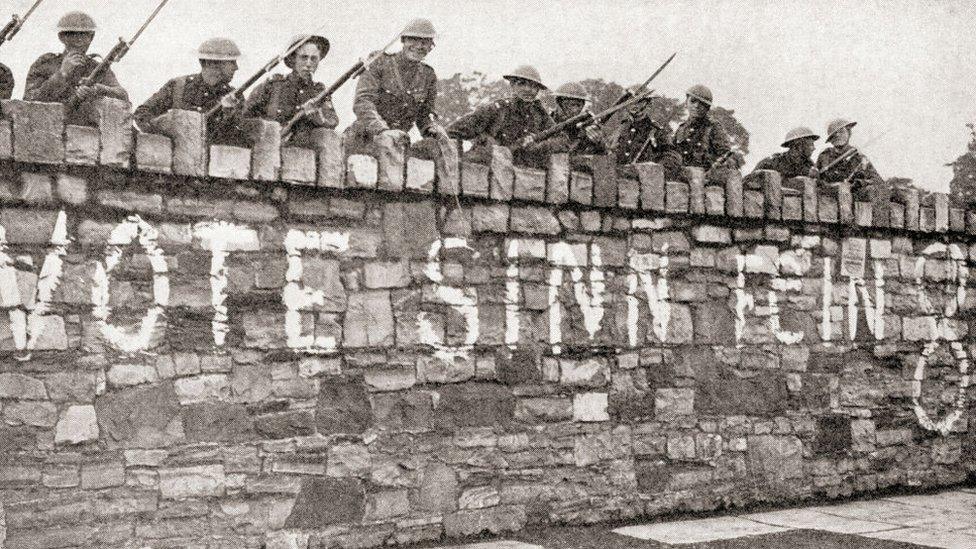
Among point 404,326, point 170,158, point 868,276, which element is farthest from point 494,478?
point 868,276

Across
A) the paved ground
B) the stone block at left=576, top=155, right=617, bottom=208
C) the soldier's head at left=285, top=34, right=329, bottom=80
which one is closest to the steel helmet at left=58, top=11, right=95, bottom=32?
the soldier's head at left=285, top=34, right=329, bottom=80

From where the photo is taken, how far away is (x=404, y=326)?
660 cm

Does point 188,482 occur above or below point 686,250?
below

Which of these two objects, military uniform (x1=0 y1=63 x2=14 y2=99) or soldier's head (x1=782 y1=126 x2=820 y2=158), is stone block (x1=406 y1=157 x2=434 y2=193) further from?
soldier's head (x1=782 y1=126 x2=820 y2=158)

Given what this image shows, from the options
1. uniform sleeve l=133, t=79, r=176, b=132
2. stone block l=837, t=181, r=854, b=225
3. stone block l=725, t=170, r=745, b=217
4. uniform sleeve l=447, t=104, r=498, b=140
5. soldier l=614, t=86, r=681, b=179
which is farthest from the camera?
soldier l=614, t=86, r=681, b=179

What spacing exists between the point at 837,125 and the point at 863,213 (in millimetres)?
1667

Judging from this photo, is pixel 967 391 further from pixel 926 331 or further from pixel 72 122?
pixel 72 122

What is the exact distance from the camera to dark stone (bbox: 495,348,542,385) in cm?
703

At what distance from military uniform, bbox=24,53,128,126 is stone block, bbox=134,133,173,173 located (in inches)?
23.4

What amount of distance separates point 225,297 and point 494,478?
7.24ft

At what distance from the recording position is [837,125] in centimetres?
1023

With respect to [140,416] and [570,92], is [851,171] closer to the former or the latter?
[570,92]

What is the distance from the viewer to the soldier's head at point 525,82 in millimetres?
8188

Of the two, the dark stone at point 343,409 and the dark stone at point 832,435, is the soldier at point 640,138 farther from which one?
the dark stone at point 343,409
